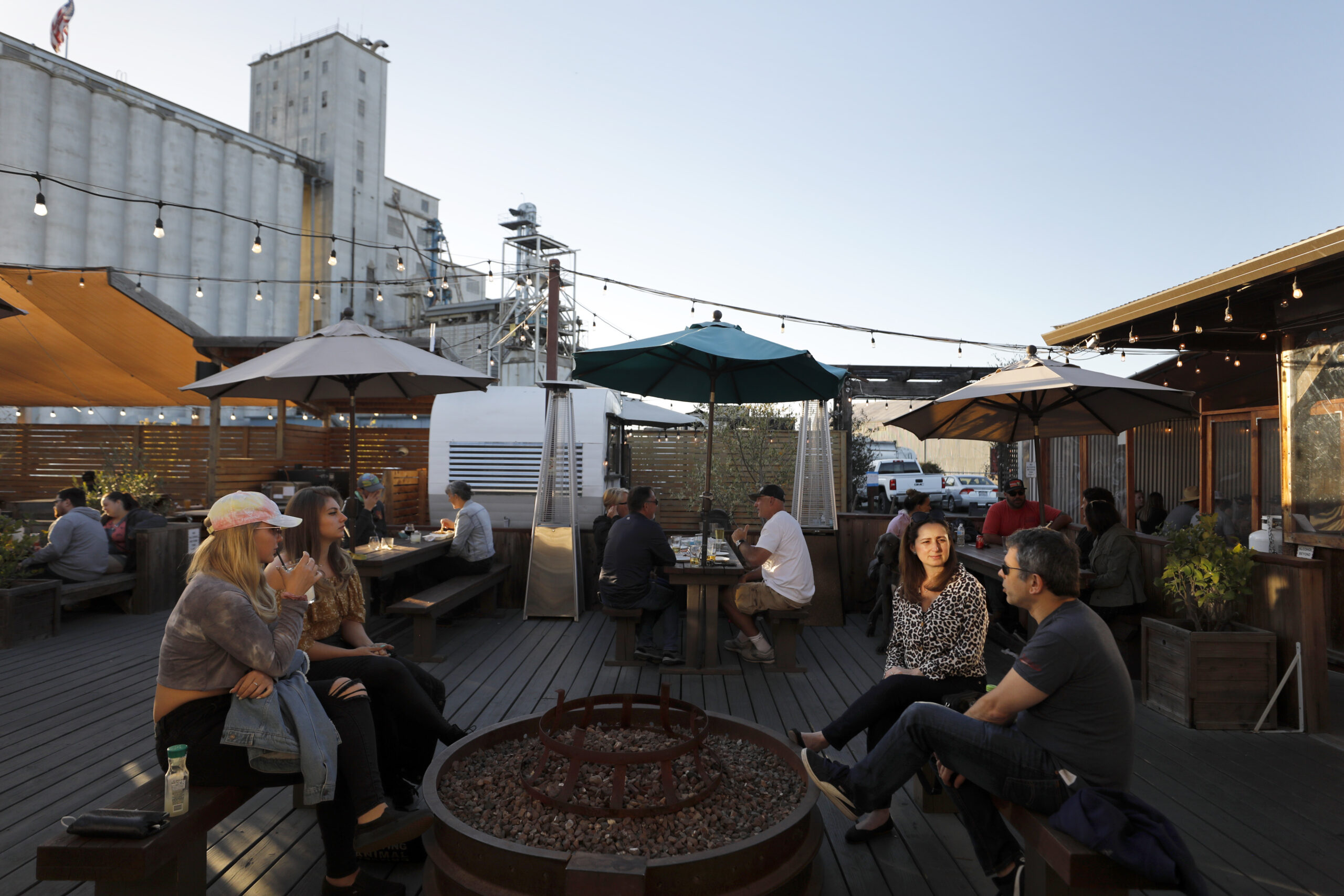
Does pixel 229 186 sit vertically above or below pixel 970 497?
above

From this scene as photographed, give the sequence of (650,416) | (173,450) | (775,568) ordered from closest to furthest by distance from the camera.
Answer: (775,568) → (650,416) → (173,450)

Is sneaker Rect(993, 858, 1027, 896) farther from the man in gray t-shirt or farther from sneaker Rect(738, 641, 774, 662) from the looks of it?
sneaker Rect(738, 641, 774, 662)

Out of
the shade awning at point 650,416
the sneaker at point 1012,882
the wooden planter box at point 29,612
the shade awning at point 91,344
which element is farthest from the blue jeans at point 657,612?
the shade awning at point 91,344

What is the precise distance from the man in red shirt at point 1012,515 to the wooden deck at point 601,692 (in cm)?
125

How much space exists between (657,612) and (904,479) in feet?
55.9

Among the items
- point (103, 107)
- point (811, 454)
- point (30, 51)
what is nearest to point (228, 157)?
point (103, 107)

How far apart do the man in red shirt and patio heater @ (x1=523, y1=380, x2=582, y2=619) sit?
4.08 meters

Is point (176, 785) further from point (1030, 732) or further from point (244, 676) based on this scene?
point (1030, 732)

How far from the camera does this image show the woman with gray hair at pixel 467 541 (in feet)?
23.5

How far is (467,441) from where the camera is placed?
11.6 metres

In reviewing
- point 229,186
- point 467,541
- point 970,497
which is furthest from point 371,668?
point 229,186

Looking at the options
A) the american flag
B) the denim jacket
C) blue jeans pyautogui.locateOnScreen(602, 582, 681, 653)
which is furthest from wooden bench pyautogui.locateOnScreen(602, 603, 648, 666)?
the american flag

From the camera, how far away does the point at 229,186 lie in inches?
1176

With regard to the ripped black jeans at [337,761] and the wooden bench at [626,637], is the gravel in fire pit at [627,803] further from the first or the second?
the wooden bench at [626,637]
